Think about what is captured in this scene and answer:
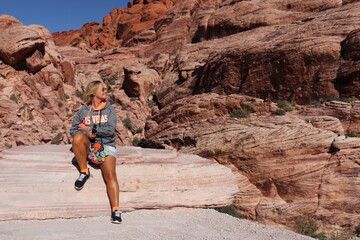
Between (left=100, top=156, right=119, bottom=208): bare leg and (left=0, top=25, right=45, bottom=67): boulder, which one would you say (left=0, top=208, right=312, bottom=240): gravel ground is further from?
(left=0, top=25, right=45, bottom=67): boulder

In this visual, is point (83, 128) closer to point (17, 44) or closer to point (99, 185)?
point (99, 185)

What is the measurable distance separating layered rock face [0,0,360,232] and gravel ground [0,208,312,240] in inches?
152

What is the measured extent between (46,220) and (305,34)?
14449mm

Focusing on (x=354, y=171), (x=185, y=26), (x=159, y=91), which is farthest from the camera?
(x=185, y=26)

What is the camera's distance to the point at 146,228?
401 cm

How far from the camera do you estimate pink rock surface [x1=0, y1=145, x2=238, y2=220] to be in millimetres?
4445

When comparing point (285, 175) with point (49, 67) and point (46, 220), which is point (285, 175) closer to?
point (46, 220)

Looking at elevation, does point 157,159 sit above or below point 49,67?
below

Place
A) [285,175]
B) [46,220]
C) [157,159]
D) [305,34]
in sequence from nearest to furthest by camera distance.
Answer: [46,220] < [157,159] < [285,175] < [305,34]

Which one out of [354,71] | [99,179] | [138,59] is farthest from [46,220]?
[138,59]

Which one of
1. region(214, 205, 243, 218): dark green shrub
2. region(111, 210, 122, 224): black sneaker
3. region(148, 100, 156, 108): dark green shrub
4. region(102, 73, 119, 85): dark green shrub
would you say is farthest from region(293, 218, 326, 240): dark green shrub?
region(102, 73, 119, 85): dark green shrub

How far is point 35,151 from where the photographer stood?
5.75 m

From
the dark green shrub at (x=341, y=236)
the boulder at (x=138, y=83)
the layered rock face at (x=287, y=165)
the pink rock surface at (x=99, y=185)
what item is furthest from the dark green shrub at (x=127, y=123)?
the dark green shrub at (x=341, y=236)

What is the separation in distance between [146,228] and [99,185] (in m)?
1.41
